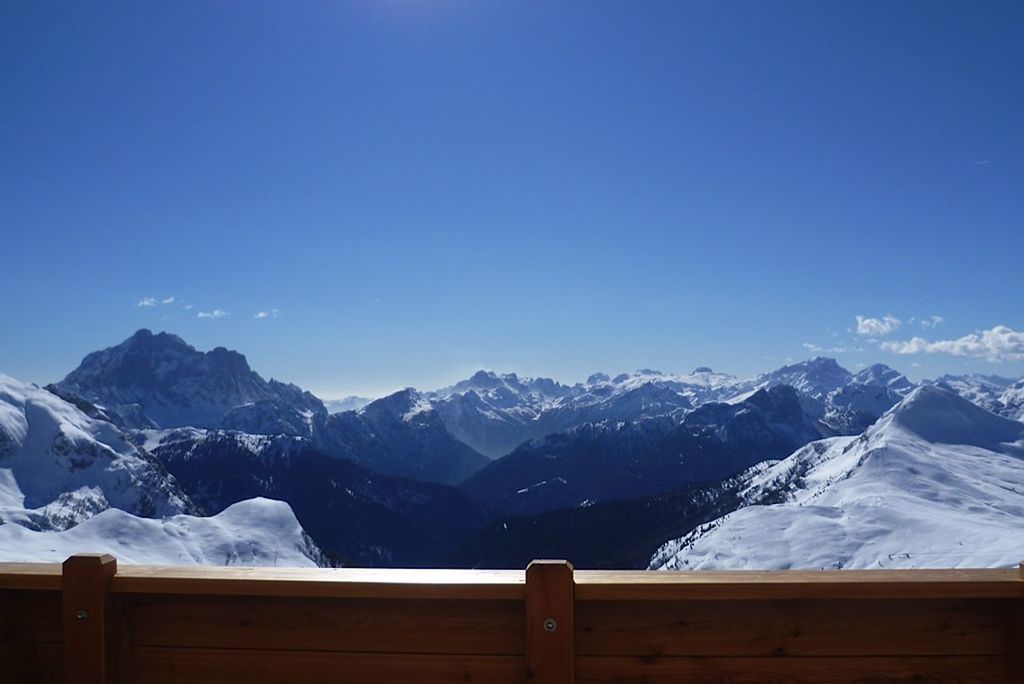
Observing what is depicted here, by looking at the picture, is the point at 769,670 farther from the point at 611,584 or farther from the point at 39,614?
the point at 39,614

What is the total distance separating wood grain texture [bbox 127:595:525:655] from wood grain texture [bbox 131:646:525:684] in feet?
0.15

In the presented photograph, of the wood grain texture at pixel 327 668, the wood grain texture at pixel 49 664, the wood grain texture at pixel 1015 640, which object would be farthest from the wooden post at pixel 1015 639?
the wood grain texture at pixel 49 664

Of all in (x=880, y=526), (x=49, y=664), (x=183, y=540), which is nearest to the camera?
(x=49, y=664)

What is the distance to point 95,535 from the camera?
97562 mm

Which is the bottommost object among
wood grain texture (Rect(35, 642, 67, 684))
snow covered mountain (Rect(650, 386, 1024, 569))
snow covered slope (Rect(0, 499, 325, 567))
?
snow covered mountain (Rect(650, 386, 1024, 569))

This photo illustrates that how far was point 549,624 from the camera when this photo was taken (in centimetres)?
421

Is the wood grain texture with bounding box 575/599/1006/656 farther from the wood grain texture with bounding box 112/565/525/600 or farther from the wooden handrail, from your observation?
the wood grain texture with bounding box 112/565/525/600

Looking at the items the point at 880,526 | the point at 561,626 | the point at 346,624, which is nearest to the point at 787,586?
the point at 561,626

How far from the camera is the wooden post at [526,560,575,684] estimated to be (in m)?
4.18

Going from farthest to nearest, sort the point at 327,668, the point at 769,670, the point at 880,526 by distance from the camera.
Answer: the point at 880,526
the point at 327,668
the point at 769,670

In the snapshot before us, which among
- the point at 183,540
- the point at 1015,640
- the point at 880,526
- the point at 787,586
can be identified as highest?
the point at 787,586

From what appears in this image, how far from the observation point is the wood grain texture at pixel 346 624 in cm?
439

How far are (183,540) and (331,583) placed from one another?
115 m

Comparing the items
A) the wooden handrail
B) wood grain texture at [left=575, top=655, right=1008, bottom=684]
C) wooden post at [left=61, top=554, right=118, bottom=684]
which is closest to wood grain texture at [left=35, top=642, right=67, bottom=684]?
wooden post at [left=61, top=554, right=118, bottom=684]
